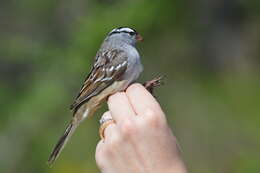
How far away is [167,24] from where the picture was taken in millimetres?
11484

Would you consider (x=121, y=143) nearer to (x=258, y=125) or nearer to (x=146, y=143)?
(x=146, y=143)

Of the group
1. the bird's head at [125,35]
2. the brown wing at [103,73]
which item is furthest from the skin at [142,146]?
the bird's head at [125,35]

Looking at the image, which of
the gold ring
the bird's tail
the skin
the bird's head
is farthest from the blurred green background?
the skin

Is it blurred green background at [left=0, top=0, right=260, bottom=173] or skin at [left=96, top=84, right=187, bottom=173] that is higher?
skin at [left=96, top=84, right=187, bottom=173]

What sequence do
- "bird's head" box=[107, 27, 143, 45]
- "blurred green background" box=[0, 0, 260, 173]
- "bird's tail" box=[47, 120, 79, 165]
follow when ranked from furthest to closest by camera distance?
"blurred green background" box=[0, 0, 260, 173], "bird's head" box=[107, 27, 143, 45], "bird's tail" box=[47, 120, 79, 165]

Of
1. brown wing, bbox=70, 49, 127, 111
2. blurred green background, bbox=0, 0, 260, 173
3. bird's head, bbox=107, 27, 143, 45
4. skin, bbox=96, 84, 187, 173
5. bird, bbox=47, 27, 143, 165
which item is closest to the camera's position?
skin, bbox=96, 84, 187, 173

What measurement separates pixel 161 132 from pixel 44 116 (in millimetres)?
8318

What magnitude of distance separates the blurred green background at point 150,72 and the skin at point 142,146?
17.7ft

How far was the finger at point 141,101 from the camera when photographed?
2055 mm

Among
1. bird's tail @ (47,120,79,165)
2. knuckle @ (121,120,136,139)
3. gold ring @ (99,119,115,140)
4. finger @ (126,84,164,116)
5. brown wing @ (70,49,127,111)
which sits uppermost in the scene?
finger @ (126,84,164,116)

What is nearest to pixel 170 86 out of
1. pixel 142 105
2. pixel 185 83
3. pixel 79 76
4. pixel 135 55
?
pixel 185 83

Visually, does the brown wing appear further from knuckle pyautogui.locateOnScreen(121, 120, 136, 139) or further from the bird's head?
knuckle pyautogui.locateOnScreen(121, 120, 136, 139)

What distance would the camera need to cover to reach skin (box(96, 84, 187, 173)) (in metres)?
1.96

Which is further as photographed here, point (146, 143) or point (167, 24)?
point (167, 24)
